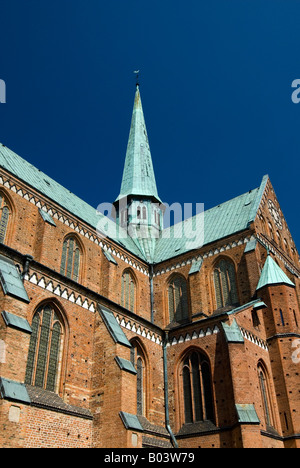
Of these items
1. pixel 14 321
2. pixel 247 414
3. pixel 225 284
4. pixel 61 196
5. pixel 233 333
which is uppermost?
pixel 61 196

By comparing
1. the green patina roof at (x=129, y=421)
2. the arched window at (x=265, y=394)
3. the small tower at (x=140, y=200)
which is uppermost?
the small tower at (x=140, y=200)

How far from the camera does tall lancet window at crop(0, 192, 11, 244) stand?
71.1ft

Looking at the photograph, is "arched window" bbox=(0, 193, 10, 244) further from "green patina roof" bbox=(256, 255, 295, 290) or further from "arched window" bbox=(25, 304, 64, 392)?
"green patina roof" bbox=(256, 255, 295, 290)

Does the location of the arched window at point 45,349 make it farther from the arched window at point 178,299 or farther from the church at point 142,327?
the arched window at point 178,299

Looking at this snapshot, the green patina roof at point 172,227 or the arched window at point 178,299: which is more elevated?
the green patina roof at point 172,227

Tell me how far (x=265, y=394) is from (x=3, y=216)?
1521 cm

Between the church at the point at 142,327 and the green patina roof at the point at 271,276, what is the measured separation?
0.26ft

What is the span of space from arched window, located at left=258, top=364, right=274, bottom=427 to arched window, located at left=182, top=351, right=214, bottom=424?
8.09ft

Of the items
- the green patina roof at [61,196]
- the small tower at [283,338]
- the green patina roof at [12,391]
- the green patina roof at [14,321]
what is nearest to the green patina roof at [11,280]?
the green patina roof at [14,321]

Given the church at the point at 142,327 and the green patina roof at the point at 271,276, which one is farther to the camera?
the green patina roof at the point at 271,276

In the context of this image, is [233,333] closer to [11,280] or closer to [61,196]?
[11,280]

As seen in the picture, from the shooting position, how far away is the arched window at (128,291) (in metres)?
28.0

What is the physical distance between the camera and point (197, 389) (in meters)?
22.7

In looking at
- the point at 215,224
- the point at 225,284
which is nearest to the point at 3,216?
the point at 225,284
